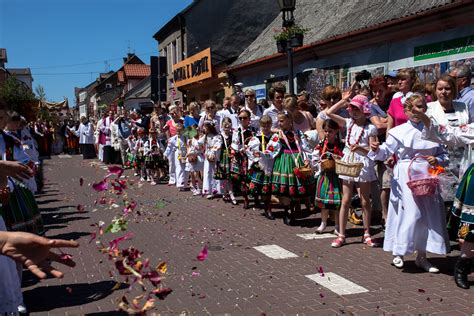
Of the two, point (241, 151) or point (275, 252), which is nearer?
point (275, 252)

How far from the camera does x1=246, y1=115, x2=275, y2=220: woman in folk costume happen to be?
877 cm

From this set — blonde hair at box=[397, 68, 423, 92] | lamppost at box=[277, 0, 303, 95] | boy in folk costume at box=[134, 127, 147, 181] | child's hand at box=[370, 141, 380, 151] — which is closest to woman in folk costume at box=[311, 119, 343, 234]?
child's hand at box=[370, 141, 380, 151]

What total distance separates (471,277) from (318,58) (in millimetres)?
11003

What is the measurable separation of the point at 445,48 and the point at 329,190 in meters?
4.99

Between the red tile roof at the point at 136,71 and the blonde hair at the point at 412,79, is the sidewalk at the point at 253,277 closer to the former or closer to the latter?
the blonde hair at the point at 412,79

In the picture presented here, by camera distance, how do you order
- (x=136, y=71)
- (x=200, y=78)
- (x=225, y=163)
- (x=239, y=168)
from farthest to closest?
(x=136, y=71) < (x=200, y=78) < (x=225, y=163) < (x=239, y=168)

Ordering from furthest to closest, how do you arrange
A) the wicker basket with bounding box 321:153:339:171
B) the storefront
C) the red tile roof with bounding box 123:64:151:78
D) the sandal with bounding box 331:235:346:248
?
the red tile roof with bounding box 123:64:151:78 < the storefront < the wicker basket with bounding box 321:153:339:171 < the sandal with bounding box 331:235:346:248

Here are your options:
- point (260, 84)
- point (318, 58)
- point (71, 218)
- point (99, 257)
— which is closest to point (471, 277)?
point (99, 257)

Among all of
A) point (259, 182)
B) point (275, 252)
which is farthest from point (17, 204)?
point (259, 182)

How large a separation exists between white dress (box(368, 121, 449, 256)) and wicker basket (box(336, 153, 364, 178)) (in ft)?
Answer: 2.82

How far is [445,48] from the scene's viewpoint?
1051 centimetres

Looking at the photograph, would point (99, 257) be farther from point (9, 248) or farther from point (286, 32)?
point (286, 32)

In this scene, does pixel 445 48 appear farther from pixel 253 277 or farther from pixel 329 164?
pixel 253 277

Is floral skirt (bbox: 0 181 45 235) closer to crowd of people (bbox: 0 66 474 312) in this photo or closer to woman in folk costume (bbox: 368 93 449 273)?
crowd of people (bbox: 0 66 474 312)
